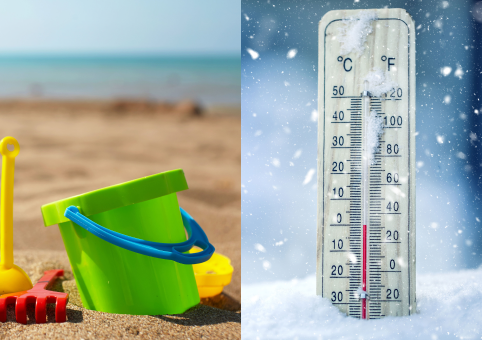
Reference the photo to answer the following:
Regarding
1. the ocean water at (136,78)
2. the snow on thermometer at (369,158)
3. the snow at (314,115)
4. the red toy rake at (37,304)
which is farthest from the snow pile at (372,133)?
the ocean water at (136,78)

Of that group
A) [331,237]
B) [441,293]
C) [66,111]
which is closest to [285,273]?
[331,237]

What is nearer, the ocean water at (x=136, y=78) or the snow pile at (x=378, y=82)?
the snow pile at (x=378, y=82)

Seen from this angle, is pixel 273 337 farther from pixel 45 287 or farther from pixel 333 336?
pixel 45 287

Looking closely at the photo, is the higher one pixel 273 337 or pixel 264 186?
pixel 264 186

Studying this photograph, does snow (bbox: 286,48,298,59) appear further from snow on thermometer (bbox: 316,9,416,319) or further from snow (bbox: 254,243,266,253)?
snow (bbox: 254,243,266,253)

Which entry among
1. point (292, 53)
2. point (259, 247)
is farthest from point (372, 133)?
point (259, 247)

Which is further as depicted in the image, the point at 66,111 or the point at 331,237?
the point at 66,111

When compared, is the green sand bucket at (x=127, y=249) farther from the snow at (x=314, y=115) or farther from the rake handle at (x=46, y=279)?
the snow at (x=314, y=115)
